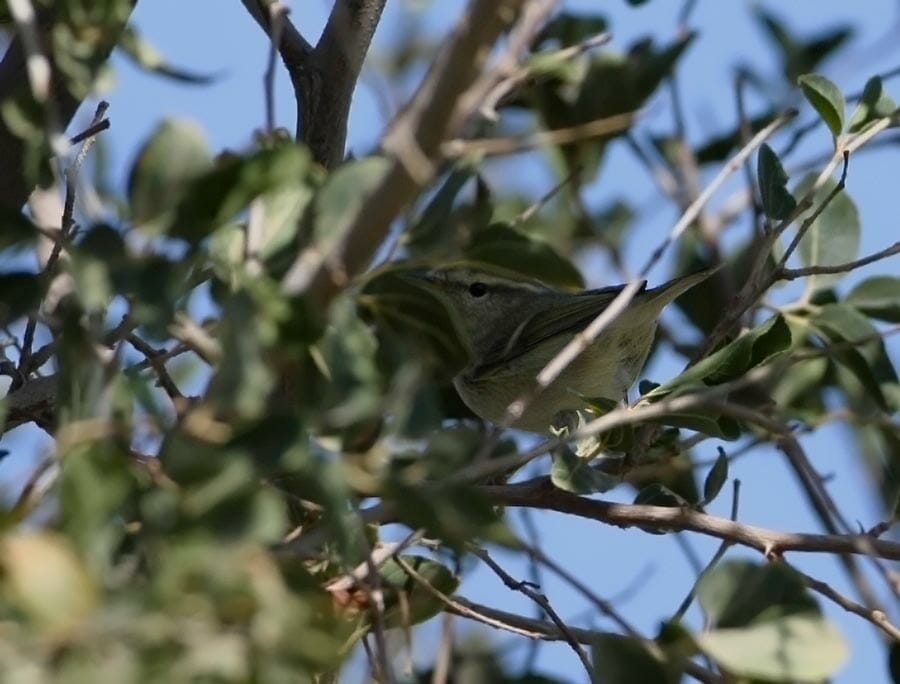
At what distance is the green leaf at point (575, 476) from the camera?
96.8 inches

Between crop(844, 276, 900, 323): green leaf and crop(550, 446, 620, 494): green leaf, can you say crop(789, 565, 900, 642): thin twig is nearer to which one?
crop(550, 446, 620, 494): green leaf

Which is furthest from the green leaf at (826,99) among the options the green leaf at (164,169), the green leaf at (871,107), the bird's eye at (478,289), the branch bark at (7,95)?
the bird's eye at (478,289)

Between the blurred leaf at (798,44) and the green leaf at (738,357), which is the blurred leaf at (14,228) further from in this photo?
the blurred leaf at (798,44)

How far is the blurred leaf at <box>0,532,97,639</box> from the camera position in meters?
1.28

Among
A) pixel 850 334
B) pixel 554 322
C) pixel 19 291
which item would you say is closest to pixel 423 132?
pixel 19 291

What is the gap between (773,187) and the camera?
288 cm

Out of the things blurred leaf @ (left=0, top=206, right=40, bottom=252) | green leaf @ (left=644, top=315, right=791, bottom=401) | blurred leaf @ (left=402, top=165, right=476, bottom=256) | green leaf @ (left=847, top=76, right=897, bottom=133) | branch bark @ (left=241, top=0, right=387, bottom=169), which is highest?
branch bark @ (left=241, top=0, right=387, bottom=169)

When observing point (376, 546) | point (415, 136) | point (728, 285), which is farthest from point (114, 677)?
point (728, 285)

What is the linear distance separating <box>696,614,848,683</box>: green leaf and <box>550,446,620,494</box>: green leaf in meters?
0.76

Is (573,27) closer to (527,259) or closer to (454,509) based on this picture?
(527,259)

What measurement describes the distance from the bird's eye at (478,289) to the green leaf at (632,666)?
4.07m

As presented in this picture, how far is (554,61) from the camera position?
76.7 inches

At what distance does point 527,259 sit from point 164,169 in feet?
1.98

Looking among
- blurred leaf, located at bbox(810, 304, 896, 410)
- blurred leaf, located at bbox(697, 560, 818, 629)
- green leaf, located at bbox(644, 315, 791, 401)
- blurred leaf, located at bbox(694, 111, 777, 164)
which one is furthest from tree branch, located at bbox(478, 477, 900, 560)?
blurred leaf, located at bbox(694, 111, 777, 164)
